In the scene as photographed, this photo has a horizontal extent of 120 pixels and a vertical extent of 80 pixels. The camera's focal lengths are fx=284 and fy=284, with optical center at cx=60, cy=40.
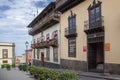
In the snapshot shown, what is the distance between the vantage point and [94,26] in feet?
87.0

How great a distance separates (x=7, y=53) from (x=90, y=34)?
4593 centimetres

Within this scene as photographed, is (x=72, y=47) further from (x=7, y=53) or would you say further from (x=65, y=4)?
(x=7, y=53)

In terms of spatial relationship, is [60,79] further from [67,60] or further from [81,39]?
[67,60]

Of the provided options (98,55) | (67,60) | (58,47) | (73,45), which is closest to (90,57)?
(98,55)

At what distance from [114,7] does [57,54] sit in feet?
56.5

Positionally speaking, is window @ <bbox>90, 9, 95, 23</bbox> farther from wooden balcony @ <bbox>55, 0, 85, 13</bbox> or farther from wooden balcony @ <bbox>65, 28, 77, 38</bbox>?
wooden balcony @ <bbox>65, 28, 77, 38</bbox>

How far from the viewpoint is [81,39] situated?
30.1 meters

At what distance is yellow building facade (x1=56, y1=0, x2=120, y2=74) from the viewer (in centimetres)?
→ 2373

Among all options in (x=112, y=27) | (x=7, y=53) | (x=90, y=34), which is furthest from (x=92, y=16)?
(x=7, y=53)

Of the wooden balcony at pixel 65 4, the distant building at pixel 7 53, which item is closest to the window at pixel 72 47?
the wooden balcony at pixel 65 4

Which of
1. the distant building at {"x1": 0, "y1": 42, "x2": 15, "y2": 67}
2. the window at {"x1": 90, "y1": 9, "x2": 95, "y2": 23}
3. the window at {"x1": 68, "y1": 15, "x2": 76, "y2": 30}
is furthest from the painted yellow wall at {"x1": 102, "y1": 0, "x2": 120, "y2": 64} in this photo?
the distant building at {"x1": 0, "y1": 42, "x2": 15, "y2": 67}

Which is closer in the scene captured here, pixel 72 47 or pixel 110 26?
pixel 110 26

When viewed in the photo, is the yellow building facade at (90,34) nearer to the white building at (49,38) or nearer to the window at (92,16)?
the window at (92,16)

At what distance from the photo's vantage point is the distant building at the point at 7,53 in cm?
7026
